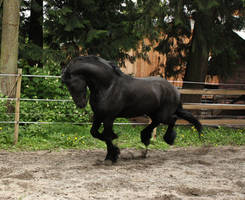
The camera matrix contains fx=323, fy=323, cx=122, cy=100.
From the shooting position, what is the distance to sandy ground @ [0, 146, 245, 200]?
12.2 ft

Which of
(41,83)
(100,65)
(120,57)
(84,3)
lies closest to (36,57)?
(41,83)

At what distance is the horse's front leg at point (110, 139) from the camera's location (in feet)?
16.4

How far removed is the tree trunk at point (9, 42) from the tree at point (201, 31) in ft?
11.7

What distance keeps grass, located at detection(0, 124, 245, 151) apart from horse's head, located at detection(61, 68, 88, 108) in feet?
6.51

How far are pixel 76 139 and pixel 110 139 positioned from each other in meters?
2.15

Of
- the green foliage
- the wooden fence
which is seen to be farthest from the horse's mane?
the wooden fence

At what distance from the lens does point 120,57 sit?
30.1 ft

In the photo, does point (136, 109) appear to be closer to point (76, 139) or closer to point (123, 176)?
point (123, 176)

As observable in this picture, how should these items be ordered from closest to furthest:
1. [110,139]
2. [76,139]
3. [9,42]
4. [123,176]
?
[123,176]
[110,139]
[76,139]
[9,42]

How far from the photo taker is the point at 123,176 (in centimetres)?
454

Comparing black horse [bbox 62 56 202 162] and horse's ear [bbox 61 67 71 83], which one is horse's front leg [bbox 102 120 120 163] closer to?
black horse [bbox 62 56 202 162]

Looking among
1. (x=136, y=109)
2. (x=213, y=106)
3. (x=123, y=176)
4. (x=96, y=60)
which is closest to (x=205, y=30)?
(x=213, y=106)

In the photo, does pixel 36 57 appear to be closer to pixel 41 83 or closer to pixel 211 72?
pixel 41 83

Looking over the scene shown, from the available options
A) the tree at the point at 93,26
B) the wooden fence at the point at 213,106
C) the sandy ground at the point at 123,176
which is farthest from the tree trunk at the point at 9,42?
the wooden fence at the point at 213,106
